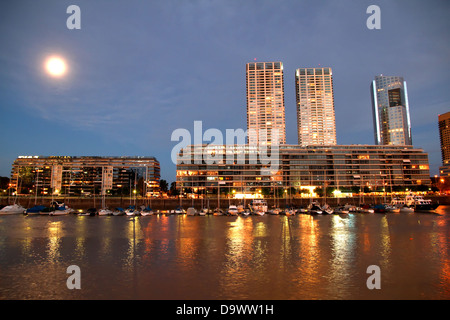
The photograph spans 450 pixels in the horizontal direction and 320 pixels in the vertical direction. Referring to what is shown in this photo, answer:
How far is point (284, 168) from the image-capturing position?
168 metres

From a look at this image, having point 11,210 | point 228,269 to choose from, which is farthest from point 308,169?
point 228,269

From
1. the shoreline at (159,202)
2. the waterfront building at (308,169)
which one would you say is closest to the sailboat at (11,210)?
the shoreline at (159,202)

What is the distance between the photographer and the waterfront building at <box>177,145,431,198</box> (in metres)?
160

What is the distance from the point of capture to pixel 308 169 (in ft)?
551

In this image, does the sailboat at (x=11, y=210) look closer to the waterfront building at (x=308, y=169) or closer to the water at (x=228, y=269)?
the water at (x=228, y=269)

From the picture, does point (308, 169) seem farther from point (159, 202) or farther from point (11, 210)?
point (11, 210)

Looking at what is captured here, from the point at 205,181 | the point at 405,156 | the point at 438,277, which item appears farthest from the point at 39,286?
the point at 405,156

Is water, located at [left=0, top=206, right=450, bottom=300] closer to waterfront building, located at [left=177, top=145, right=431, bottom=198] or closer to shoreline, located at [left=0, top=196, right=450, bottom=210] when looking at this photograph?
shoreline, located at [left=0, top=196, right=450, bottom=210]

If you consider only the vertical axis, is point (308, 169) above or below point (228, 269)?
above

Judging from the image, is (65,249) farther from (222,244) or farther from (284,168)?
(284,168)

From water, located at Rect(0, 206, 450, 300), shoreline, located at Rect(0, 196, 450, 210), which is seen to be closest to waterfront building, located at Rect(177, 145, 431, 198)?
shoreline, located at Rect(0, 196, 450, 210)

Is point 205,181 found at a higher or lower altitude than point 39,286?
higher
